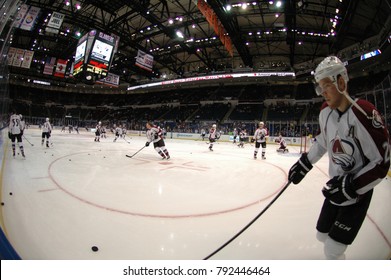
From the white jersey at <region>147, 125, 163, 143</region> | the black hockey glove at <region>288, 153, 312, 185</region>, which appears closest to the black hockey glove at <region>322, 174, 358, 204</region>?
the black hockey glove at <region>288, 153, 312, 185</region>

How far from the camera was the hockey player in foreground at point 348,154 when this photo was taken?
113cm

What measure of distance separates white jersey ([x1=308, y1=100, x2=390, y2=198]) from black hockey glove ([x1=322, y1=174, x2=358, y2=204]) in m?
0.03

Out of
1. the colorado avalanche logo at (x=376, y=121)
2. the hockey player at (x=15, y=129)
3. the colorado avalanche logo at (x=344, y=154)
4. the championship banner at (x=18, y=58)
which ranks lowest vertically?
the hockey player at (x=15, y=129)

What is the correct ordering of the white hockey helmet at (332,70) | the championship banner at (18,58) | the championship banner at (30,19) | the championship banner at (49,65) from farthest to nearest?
the championship banner at (49,65) → the championship banner at (18,58) → the championship banner at (30,19) → the white hockey helmet at (332,70)

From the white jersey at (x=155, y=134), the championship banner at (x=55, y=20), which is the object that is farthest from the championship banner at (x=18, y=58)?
the white jersey at (x=155, y=134)

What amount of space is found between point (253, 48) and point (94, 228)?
20.0 metres

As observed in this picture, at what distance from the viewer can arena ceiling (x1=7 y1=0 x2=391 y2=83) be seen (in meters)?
10.6

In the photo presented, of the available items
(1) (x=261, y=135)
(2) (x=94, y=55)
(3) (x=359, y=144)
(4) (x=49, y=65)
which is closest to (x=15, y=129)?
(2) (x=94, y=55)

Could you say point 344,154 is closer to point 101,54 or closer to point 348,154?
point 348,154

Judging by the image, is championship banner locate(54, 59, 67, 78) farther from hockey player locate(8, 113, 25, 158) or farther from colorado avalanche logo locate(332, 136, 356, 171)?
colorado avalanche logo locate(332, 136, 356, 171)

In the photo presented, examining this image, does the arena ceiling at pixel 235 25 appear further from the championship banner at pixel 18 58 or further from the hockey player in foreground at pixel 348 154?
the hockey player in foreground at pixel 348 154

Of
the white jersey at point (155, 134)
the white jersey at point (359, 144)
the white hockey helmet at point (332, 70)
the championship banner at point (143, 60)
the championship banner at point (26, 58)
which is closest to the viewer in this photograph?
the white jersey at point (359, 144)

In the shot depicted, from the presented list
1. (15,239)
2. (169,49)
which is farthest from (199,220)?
(169,49)

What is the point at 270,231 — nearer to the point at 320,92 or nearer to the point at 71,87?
the point at 320,92
